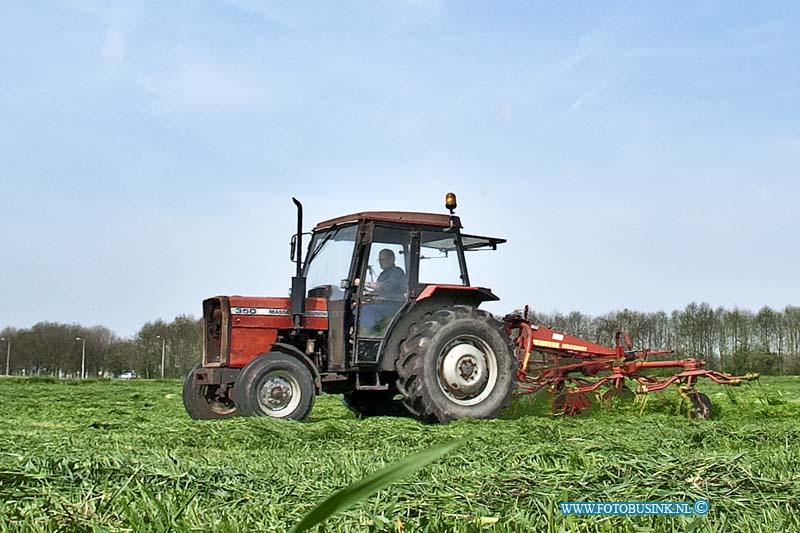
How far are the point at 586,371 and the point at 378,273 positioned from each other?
8.73 feet

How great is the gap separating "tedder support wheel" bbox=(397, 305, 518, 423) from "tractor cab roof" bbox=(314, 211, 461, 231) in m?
0.96

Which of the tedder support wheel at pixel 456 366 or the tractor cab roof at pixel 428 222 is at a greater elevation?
the tractor cab roof at pixel 428 222

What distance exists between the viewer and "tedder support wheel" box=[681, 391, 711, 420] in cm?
880

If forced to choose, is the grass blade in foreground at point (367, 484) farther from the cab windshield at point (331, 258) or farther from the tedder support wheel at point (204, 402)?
the tedder support wheel at point (204, 402)

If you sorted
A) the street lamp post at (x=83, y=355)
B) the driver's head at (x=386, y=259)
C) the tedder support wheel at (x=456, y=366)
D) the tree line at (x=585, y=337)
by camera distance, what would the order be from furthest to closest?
the street lamp post at (x=83, y=355)
the tree line at (x=585, y=337)
the driver's head at (x=386, y=259)
the tedder support wheel at (x=456, y=366)

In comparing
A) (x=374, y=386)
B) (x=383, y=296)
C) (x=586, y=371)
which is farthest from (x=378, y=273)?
(x=586, y=371)

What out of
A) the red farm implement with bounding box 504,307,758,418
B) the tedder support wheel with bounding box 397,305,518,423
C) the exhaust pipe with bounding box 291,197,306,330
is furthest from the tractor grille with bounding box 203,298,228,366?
the red farm implement with bounding box 504,307,758,418

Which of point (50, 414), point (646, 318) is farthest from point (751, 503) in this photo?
point (646, 318)

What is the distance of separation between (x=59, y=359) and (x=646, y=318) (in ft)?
174

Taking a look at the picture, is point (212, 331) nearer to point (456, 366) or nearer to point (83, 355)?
point (456, 366)

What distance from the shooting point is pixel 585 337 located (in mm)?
15742

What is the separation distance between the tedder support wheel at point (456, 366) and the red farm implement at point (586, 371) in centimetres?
39

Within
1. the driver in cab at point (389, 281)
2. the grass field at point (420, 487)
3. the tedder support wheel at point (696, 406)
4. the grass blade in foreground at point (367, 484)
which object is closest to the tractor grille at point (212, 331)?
the driver in cab at point (389, 281)

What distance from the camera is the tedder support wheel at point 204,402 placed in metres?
8.77
